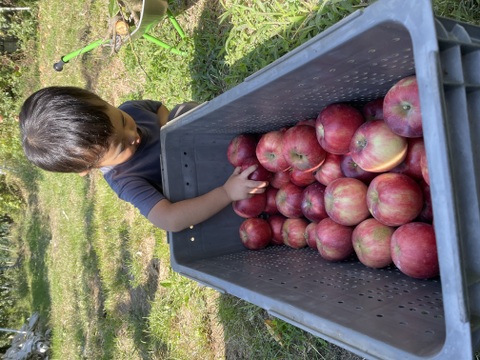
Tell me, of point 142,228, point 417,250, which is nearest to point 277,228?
point 417,250

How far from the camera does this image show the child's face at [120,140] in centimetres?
235

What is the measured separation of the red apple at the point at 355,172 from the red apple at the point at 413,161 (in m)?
0.17

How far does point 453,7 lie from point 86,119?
5.92 ft

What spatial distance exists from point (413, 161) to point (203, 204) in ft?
3.63

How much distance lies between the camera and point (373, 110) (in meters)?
1.81

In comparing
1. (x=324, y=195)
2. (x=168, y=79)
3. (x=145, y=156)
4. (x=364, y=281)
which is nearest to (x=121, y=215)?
(x=168, y=79)

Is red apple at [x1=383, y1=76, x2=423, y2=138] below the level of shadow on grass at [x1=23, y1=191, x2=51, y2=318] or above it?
above

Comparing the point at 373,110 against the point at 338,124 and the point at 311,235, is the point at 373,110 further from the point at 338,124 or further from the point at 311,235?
the point at 311,235

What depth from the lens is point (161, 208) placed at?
2.30 metres

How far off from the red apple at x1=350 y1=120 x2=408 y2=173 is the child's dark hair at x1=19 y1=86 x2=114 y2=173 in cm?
129

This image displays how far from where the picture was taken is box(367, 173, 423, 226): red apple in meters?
1.60

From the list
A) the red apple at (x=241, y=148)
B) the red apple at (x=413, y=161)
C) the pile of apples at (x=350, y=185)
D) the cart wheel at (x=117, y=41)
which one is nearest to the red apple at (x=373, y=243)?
the pile of apples at (x=350, y=185)

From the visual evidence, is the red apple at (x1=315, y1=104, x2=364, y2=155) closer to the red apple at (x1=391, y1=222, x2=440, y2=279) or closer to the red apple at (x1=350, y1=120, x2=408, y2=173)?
the red apple at (x1=350, y1=120, x2=408, y2=173)

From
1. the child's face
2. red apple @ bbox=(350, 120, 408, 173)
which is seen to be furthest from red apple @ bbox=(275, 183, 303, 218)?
the child's face
